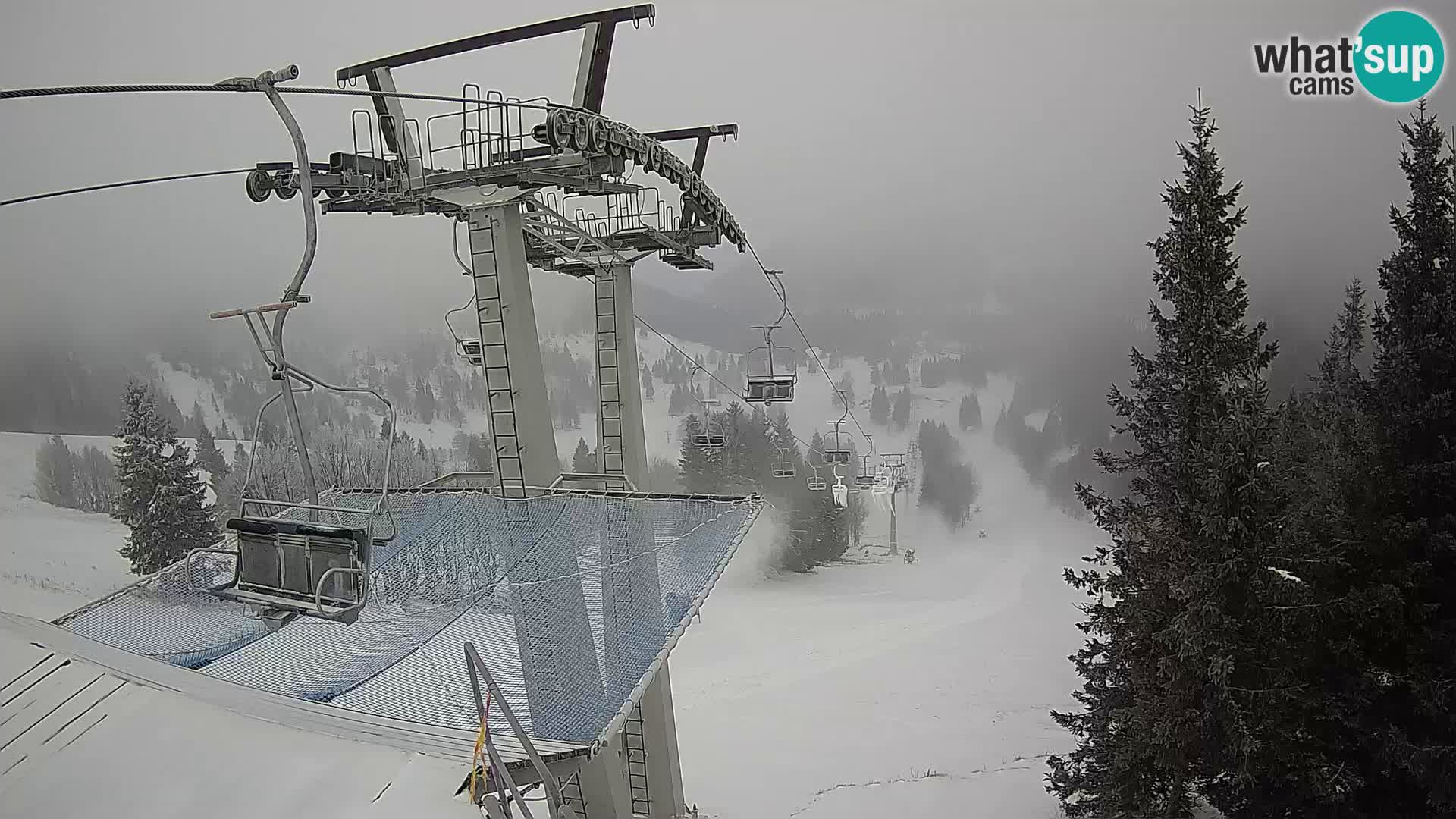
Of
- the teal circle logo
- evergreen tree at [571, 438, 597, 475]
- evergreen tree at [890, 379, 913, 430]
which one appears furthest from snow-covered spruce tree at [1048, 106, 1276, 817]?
evergreen tree at [890, 379, 913, 430]

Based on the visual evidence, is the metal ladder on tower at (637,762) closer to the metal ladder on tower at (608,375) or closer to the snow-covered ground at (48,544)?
the metal ladder on tower at (608,375)

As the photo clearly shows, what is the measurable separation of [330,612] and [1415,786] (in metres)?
6.22

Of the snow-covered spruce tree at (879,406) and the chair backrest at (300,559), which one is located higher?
the chair backrest at (300,559)

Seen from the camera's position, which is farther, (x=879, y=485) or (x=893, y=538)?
(x=893, y=538)

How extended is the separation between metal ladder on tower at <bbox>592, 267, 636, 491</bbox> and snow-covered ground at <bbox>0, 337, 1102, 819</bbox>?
11.5 feet

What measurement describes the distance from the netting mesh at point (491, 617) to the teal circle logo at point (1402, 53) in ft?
40.8

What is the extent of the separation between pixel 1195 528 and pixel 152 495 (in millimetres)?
11227

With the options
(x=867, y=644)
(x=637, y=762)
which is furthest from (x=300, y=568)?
(x=867, y=644)

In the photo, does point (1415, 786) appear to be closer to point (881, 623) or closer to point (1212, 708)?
point (1212, 708)

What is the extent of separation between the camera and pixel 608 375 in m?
6.31

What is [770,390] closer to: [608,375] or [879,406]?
[608,375]

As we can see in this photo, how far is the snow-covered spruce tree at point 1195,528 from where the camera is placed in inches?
210

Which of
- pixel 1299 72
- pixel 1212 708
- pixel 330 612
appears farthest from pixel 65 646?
pixel 1299 72

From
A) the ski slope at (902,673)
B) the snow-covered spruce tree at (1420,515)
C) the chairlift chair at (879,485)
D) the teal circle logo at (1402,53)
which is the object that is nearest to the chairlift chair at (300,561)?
the snow-covered spruce tree at (1420,515)
